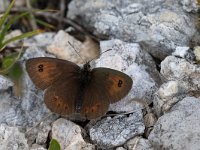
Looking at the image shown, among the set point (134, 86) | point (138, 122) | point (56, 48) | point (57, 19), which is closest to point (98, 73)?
point (134, 86)

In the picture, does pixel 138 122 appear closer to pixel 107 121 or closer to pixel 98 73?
pixel 107 121

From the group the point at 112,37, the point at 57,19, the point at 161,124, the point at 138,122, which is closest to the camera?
the point at 161,124

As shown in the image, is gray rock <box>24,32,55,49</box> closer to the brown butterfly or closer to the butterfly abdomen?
the brown butterfly

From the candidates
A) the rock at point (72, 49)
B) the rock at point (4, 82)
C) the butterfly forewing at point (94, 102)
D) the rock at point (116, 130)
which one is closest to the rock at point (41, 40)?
the rock at point (72, 49)

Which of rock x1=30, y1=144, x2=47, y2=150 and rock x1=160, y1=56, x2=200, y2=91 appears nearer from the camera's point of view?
rock x1=30, y1=144, x2=47, y2=150

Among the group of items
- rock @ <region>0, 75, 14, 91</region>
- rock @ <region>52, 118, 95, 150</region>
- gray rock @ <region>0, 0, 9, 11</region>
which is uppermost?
gray rock @ <region>0, 0, 9, 11</region>

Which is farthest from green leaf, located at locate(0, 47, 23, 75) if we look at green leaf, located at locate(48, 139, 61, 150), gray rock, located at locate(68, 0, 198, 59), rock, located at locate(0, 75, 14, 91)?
green leaf, located at locate(48, 139, 61, 150)

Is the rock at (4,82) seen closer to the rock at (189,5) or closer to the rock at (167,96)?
the rock at (167,96)
